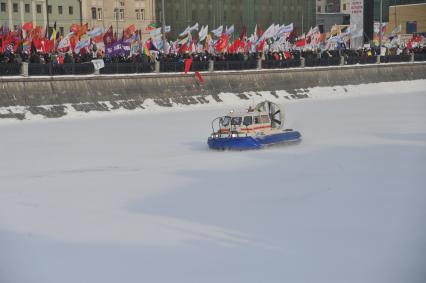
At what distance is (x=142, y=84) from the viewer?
4109cm

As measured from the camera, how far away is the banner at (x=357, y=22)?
62.9 meters

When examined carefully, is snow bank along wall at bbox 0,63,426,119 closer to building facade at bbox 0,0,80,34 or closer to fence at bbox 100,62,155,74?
fence at bbox 100,62,155,74

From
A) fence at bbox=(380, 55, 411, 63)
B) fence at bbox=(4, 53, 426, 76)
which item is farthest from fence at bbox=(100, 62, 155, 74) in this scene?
fence at bbox=(380, 55, 411, 63)

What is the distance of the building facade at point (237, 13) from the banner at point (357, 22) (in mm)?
30006

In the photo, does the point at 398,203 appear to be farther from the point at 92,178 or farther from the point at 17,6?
the point at 17,6

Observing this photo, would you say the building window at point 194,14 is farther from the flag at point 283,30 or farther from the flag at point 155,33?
the flag at point 155,33

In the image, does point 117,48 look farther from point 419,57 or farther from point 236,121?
point 419,57

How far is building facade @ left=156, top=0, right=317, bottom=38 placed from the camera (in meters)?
91.6

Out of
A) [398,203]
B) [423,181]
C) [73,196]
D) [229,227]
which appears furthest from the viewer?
[423,181]

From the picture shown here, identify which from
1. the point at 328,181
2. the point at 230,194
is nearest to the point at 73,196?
the point at 230,194

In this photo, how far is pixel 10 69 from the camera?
35594 millimetres

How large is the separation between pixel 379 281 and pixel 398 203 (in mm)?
5398

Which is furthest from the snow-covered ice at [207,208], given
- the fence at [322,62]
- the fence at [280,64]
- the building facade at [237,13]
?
the building facade at [237,13]

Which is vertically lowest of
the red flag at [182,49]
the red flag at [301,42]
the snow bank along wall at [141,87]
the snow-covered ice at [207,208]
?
the snow-covered ice at [207,208]
